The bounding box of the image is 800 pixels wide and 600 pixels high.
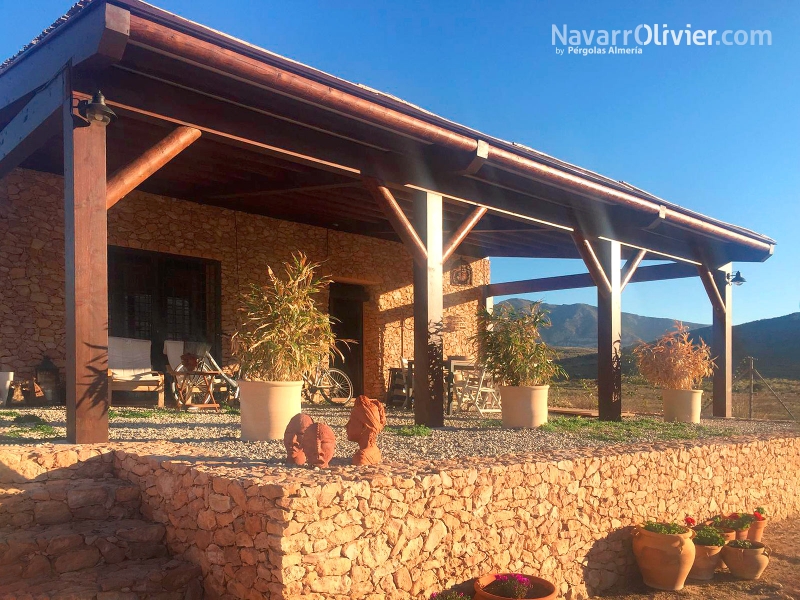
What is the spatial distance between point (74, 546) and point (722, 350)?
932cm

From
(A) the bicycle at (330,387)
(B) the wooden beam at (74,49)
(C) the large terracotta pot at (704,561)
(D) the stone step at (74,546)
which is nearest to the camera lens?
(D) the stone step at (74,546)

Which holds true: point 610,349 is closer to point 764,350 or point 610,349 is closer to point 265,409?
point 265,409

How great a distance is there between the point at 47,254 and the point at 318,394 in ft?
12.9

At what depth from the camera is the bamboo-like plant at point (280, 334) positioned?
15.6ft

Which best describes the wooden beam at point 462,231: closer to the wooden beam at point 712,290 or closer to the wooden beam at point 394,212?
the wooden beam at point 394,212

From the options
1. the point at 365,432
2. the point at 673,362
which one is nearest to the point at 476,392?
the point at 673,362

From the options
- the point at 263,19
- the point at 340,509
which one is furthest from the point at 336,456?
the point at 263,19

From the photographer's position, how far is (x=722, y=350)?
10117 mm

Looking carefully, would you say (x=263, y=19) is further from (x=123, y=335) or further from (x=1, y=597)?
(x=1, y=597)

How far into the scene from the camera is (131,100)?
4664 millimetres

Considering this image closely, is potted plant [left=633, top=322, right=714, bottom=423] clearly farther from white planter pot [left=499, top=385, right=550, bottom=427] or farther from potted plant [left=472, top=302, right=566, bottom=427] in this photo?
white planter pot [left=499, top=385, right=550, bottom=427]

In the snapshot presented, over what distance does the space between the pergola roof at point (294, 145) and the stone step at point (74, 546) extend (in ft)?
8.80

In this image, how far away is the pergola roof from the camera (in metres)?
4.36

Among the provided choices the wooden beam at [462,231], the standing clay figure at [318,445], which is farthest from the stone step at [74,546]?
the wooden beam at [462,231]
